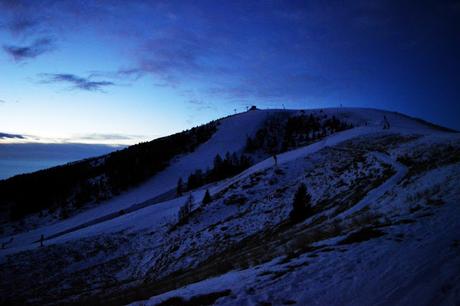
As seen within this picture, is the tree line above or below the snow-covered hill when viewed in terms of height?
above

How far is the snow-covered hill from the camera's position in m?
6.34

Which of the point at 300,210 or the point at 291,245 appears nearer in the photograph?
the point at 291,245

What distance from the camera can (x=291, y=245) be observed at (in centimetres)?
1205

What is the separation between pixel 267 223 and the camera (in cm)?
2680

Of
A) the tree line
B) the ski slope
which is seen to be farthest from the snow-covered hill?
the tree line

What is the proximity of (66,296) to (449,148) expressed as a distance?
133ft

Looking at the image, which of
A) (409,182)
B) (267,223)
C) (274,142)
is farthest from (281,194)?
(274,142)

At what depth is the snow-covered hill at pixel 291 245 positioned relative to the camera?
6.34 m

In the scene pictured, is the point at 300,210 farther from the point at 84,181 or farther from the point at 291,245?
the point at 84,181

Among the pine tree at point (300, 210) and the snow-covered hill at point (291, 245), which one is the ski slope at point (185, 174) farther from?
the pine tree at point (300, 210)

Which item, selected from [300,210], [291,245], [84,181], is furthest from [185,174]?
[291,245]

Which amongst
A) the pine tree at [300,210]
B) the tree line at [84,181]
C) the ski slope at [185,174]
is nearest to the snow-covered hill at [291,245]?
the pine tree at [300,210]

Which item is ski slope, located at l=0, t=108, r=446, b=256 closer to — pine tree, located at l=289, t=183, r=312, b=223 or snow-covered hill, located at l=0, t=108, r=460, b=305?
snow-covered hill, located at l=0, t=108, r=460, b=305

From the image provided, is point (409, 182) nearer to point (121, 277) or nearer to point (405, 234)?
point (405, 234)
